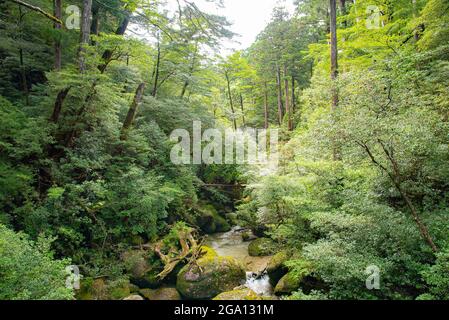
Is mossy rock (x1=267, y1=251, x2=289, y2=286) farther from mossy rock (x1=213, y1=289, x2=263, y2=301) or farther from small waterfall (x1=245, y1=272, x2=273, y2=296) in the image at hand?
mossy rock (x1=213, y1=289, x2=263, y2=301)

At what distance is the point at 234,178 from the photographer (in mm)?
16297

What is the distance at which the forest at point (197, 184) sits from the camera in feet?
17.3

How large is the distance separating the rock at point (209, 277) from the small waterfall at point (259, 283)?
278 millimetres

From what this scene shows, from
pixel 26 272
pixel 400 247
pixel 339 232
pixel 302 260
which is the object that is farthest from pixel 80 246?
pixel 400 247

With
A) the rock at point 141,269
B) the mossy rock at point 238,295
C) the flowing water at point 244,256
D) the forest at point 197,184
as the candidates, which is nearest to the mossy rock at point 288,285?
the forest at point 197,184

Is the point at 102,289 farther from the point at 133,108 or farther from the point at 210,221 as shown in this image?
the point at 210,221

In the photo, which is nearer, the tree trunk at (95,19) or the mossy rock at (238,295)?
the mossy rock at (238,295)

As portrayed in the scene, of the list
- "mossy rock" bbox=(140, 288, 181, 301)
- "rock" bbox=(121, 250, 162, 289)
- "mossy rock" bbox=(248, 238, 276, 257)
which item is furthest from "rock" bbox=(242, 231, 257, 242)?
"mossy rock" bbox=(140, 288, 181, 301)

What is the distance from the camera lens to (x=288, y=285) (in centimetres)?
739

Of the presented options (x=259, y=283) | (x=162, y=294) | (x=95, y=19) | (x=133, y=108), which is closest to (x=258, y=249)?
(x=259, y=283)

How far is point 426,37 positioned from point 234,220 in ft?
37.3

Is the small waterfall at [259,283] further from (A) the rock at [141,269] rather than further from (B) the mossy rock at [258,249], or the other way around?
(A) the rock at [141,269]

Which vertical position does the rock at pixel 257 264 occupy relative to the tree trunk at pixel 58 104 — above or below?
below
